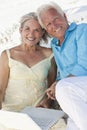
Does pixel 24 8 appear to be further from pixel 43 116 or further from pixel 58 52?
pixel 43 116

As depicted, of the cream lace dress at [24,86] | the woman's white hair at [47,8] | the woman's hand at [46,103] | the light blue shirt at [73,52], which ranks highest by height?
the woman's white hair at [47,8]

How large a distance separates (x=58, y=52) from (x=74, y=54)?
0.15 metres

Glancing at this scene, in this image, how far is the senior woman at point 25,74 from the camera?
2111mm

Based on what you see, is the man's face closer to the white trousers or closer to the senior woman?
the senior woman

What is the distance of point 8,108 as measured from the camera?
7.04 ft

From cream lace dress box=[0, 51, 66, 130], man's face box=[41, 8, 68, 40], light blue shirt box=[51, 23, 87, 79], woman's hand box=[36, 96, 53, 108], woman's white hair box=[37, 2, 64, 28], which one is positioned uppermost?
woman's white hair box=[37, 2, 64, 28]

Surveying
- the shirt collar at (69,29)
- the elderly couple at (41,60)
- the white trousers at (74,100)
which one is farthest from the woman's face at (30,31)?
the white trousers at (74,100)

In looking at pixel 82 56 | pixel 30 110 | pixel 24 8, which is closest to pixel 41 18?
pixel 82 56

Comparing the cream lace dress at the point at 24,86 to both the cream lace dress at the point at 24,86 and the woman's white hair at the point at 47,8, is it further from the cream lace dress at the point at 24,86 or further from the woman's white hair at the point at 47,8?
the woman's white hair at the point at 47,8

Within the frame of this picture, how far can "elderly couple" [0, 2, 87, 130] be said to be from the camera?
6.23ft

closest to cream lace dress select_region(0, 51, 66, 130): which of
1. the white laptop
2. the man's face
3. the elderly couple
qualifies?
the elderly couple

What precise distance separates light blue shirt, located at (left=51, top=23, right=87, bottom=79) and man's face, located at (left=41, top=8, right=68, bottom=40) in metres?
0.04

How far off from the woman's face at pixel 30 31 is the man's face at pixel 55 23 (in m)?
0.14

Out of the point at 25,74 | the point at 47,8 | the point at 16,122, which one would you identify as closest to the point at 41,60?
the point at 25,74
